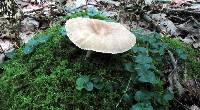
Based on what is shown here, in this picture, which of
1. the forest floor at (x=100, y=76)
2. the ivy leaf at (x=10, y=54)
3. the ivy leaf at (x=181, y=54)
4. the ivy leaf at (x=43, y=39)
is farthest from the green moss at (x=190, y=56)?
the ivy leaf at (x=10, y=54)

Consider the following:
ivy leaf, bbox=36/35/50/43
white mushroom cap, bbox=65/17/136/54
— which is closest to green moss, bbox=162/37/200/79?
white mushroom cap, bbox=65/17/136/54

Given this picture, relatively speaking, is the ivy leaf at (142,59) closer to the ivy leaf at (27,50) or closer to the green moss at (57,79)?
the green moss at (57,79)

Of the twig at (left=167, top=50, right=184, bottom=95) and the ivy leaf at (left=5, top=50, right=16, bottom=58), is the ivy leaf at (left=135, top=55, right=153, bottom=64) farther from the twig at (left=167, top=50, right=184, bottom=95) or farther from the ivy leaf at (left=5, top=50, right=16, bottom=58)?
the ivy leaf at (left=5, top=50, right=16, bottom=58)

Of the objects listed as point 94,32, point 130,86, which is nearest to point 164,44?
point 130,86

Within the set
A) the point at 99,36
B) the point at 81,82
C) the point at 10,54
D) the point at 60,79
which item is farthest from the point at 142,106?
the point at 10,54

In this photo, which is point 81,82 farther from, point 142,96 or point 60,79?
point 142,96
